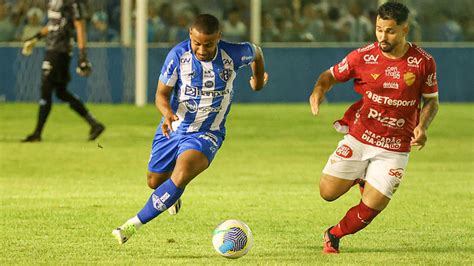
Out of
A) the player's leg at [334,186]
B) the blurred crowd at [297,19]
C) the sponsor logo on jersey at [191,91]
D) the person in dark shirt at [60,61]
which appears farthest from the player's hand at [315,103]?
the blurred crowd at [297,19]

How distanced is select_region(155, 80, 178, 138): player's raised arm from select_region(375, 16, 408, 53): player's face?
61.2 inches

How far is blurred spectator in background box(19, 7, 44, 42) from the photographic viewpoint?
92.8ft

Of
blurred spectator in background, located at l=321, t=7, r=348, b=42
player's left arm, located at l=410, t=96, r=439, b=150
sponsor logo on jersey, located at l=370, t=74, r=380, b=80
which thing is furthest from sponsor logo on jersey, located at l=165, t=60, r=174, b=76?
blurred spectator in background, located at l=321, t=7, r=348, b=42

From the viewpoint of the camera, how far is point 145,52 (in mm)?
28312

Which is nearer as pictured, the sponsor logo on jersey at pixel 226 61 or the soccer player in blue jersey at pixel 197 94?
the soccer player in blue jersey at pixel 197 94

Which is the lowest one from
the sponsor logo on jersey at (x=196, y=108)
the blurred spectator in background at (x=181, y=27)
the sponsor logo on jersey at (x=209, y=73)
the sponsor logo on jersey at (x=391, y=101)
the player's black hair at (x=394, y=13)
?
the blurred spectator in background at (x=181, y=27)

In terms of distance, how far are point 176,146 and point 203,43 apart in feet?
2.94

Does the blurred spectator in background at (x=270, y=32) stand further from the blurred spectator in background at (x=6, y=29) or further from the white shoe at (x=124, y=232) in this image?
the white shoe at (x=124, y=232)

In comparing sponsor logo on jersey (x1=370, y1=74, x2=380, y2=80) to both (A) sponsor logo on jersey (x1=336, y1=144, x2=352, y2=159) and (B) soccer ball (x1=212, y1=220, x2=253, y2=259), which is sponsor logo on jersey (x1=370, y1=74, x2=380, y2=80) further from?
(B) soccer ball (x1=212, y1=220, x2=253, y2=259)

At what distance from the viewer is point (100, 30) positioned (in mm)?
28969

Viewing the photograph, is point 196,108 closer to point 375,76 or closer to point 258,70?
point 258,70

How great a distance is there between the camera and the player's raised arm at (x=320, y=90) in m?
9.23

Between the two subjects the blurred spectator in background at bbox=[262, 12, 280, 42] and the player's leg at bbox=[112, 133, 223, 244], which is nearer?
the player's leg at bbox=[112, 133, 223, 244]

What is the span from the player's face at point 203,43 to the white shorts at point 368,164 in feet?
3.90
